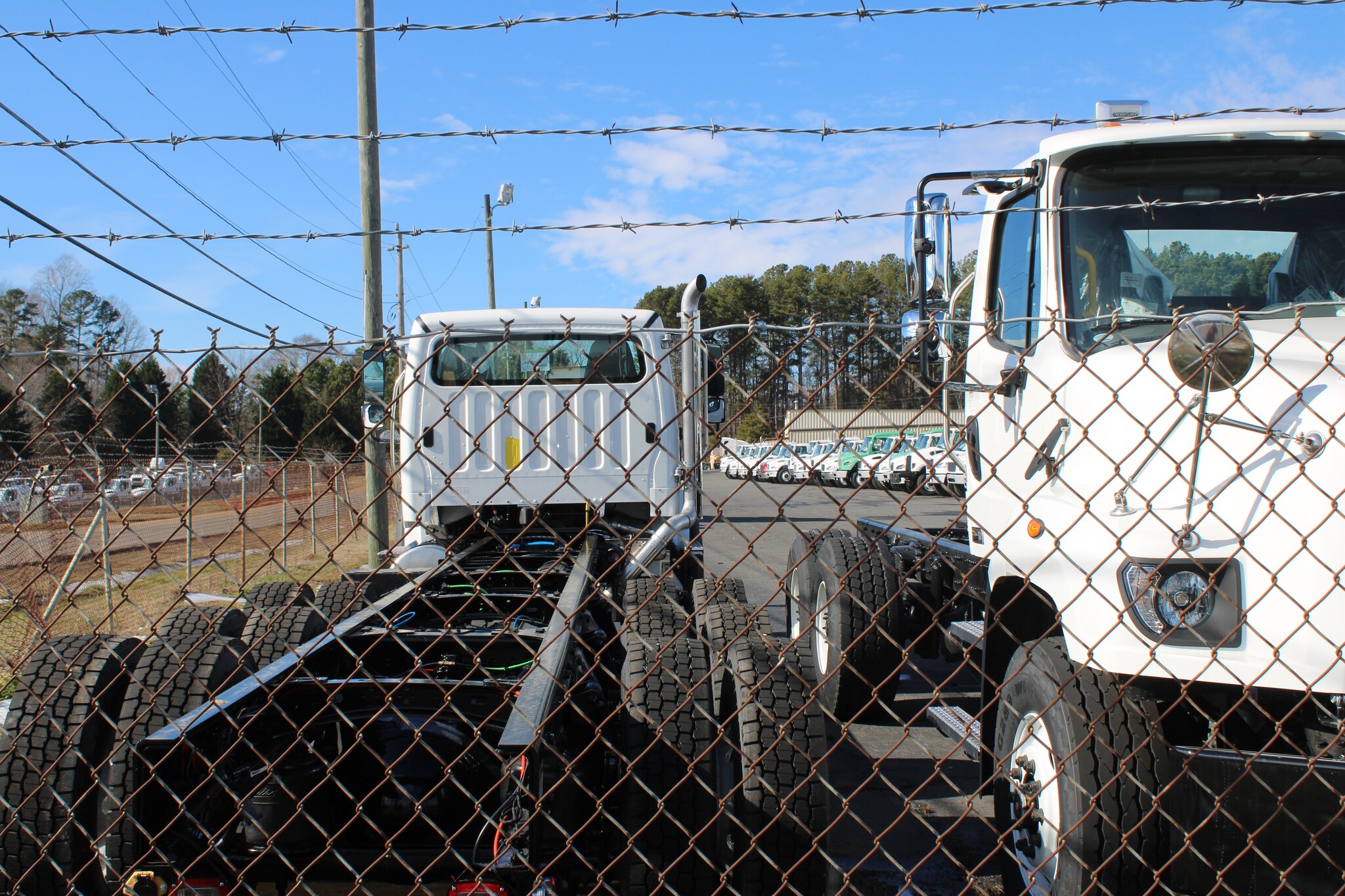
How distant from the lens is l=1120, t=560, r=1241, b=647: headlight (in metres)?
2.29

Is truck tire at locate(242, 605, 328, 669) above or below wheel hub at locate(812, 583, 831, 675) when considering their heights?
above

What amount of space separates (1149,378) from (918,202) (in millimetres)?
1185

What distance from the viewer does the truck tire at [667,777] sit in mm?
2734

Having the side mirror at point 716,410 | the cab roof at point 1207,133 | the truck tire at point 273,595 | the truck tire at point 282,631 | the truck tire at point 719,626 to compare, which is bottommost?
the truck tire at point 273,595

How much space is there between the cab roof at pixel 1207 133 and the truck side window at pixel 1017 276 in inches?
9.6

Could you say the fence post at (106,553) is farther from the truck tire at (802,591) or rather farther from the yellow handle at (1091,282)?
the truck tire at (802,591)

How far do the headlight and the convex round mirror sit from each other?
0.48 metres

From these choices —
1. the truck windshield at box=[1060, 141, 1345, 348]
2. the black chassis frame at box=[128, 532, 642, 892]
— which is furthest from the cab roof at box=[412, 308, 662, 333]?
the truck windshield at box=[1060, 141, 1345, 348]

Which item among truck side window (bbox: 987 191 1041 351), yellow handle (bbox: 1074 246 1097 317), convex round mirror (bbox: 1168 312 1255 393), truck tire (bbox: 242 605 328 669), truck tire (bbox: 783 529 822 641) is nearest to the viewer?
convex round mirror (bbox: 1168 312 1255 393)

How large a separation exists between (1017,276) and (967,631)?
1494mm

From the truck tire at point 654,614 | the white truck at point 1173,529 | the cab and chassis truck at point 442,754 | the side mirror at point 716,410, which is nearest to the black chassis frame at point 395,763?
the cab and chassis truck at point 442,754

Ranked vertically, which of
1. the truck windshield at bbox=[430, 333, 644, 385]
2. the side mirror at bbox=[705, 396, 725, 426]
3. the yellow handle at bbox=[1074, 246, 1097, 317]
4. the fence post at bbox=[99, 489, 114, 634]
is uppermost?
the yellow handle at bbox=[1074, 246, 1097, 317]

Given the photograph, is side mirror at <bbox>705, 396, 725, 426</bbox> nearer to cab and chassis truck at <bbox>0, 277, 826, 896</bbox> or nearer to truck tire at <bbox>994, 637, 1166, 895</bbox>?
cab and chassis truck at <bbox>0, 277, 826, 896</bbox>

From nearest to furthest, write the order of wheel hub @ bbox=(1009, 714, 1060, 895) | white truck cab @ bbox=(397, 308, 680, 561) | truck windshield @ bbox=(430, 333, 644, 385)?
wheel hub @ bbox=(1009, 714, 1060, 895) → white truck cab @ bbox=(397, 308, 680, 561) → truck windshield @ bbox=(430, 333, 644, 385)
